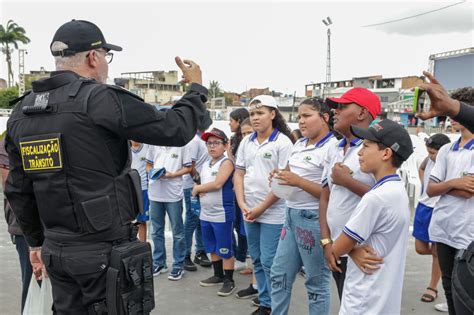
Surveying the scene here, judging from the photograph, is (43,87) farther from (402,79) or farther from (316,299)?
(402,79)

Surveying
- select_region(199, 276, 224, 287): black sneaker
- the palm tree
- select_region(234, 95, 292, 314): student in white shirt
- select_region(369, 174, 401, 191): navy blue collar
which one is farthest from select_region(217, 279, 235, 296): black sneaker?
the palm tree

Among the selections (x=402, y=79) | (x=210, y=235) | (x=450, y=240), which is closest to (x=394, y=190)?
(x=450, y=240)

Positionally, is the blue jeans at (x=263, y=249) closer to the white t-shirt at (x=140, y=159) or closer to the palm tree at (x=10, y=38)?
the white t-shirt at (x=140, y=159)

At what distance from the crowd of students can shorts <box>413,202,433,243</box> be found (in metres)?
0.01

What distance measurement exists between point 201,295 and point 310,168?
6.88 feet

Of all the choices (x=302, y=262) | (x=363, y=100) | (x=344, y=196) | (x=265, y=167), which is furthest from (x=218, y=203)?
(x=363, y=100)

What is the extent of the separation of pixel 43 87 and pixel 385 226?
81.8 inches

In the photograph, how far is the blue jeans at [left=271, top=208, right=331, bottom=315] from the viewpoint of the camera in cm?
315

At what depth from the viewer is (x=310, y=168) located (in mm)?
3307

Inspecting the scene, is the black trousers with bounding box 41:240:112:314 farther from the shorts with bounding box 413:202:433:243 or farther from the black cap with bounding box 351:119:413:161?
the shorts with bounding box 413:202:433:243

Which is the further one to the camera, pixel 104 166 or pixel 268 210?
pixel 268 210

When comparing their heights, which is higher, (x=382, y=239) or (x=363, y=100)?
(x=363, y=100)

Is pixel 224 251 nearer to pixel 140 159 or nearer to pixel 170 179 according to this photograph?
pixel 170 179

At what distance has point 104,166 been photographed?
225 centimetres
